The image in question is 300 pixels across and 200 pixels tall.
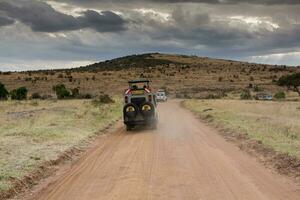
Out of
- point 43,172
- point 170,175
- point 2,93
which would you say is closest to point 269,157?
A: point 170,175

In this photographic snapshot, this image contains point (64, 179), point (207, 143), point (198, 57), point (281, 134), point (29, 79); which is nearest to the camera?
point (64, 179)

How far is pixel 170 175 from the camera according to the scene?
13047mm

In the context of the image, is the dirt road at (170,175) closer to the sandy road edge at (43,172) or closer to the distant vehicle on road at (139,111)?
the sandy road edge at (43,172)

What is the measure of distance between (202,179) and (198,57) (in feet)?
594

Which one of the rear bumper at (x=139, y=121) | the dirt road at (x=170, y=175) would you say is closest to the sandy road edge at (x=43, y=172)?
the dirt road at (x=170, y=175)

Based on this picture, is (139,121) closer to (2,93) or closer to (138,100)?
(138,100)

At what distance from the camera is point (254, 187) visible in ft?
37.8

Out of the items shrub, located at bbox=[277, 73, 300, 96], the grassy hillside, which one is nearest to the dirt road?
shrub, located at bbox=[277, 73, 300, 96]

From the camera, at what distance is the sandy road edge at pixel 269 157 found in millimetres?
13711

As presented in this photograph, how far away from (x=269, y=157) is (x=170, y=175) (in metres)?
4.58

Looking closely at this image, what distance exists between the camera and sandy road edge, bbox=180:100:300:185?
13.7 m

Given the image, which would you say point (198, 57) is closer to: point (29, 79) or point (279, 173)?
point (29, 79)

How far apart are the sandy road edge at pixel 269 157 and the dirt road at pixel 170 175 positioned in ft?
1.24

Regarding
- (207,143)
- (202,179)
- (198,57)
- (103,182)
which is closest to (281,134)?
(207,143)
